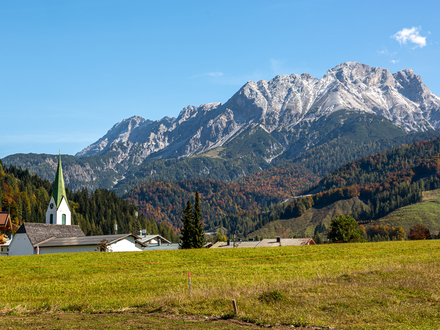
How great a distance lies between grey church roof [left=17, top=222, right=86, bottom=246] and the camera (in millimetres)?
81688

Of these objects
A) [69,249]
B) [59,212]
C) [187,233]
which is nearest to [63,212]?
[59,212]

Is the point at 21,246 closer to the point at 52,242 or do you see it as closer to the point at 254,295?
the point at 52,242

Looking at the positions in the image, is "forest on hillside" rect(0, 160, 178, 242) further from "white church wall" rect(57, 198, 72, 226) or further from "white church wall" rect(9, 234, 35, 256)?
"white church wall" rect(9, 234, 35, 256)

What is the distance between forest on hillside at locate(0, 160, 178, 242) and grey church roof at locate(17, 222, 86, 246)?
5105 centimetres

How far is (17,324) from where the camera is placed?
1914cm

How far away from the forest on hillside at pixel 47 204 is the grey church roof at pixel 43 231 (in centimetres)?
5105

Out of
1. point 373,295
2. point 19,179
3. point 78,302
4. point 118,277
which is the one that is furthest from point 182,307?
point 19,179

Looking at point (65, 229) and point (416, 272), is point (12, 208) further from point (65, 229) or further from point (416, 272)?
point (416, 272)

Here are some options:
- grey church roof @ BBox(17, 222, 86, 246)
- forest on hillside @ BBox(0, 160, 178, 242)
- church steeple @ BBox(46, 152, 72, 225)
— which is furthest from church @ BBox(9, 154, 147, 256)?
forest on hillside @ BBox(0, 160, 178, 242)

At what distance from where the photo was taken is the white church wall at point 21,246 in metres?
81.0

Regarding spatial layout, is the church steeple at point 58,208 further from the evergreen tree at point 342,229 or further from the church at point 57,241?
the evergreen tree at point 342,229

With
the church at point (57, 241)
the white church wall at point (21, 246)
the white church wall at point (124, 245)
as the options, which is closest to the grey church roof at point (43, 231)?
the church at point (57, 241)

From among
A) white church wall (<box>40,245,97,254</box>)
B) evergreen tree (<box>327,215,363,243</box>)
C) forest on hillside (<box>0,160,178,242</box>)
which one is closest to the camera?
white church wall (<box>40,245,97,254</box>)

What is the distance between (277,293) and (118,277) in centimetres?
1788
